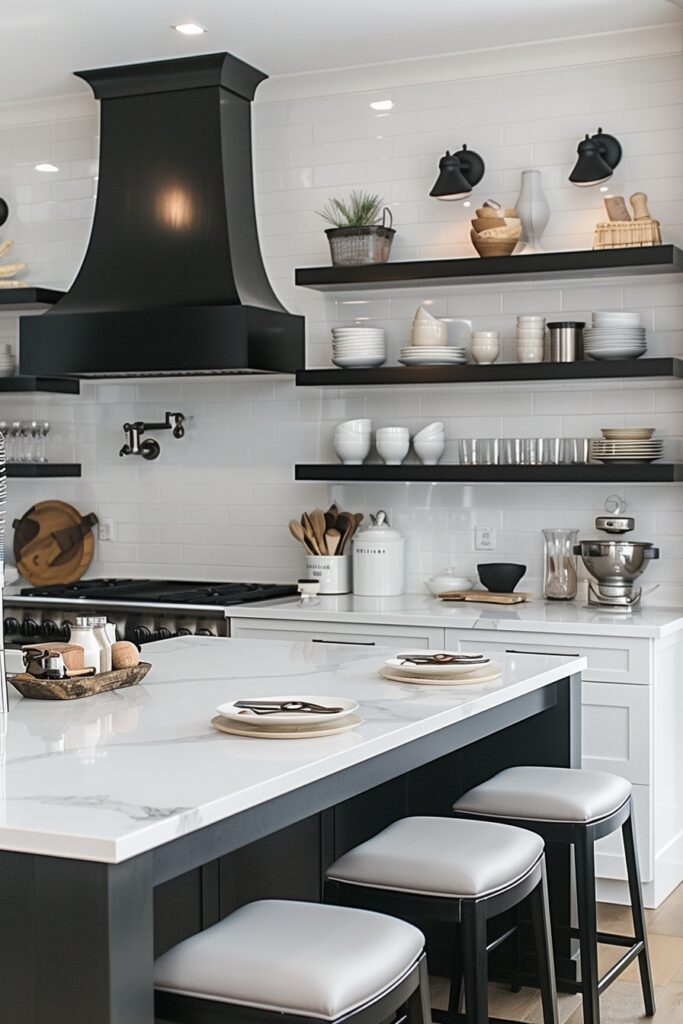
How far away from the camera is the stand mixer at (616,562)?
493cm

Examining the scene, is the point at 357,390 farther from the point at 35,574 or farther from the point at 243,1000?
the point at 243,1000

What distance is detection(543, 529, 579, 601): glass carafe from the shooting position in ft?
17.3

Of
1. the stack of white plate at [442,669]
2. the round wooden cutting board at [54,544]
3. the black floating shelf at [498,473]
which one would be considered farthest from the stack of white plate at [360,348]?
the stack of white plate at [442,669]

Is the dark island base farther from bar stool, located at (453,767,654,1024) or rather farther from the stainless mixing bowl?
the stainless mixing bowl

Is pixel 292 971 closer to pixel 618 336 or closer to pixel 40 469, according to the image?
pixel 618 336

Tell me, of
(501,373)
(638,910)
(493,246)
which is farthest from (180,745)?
(493,246)

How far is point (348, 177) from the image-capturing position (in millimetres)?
5738

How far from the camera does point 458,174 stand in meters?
5.35

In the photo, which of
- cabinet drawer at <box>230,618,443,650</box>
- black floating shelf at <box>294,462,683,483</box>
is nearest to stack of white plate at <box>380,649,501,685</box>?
cabinet drawer at <box>230,618,443,650</box>

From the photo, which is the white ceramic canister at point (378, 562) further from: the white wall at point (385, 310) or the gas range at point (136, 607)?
the gas range at point (136, 607)

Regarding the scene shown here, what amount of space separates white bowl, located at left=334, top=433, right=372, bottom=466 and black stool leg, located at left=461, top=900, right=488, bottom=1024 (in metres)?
3.11

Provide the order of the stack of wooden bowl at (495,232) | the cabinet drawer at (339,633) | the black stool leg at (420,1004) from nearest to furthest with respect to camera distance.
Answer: the black stool leg at (420,1004) → the cabinet drawer at (339,633) → the stack of wooden bowl at (495,232)

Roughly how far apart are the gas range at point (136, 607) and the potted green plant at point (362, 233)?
139 cm

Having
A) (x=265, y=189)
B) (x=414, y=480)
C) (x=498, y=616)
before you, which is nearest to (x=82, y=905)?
(x=498, y=616)
